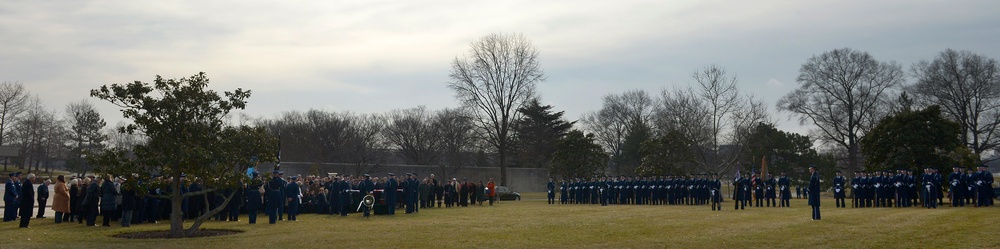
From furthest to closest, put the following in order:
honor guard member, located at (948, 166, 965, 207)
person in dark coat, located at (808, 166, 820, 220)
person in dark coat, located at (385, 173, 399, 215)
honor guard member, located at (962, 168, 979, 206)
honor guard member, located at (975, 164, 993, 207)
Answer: honor guard member, located at (948, 166, 965, 207) → honor guard member, located at (962, 168, 979, 206) → honor guard member, located at (975, 164, 993, 207) → person in dark coat, located at (385, 173, 399, 215) → person in dark coat, located at (808, 166, 820, 220)

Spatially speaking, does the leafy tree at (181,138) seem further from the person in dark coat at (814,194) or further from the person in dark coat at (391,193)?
the person in dark coat at (814,194)

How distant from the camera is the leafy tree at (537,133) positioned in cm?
6931

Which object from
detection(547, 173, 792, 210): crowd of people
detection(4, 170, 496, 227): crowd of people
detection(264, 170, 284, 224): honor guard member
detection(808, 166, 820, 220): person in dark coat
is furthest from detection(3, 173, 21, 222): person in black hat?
detection(547, 173, 792, 210): crowd of people

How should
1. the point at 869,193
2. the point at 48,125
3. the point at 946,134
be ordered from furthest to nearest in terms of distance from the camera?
the point at 48,125 < the point at 946,134 < the point at 869,193

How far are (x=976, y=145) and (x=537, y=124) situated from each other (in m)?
34.9

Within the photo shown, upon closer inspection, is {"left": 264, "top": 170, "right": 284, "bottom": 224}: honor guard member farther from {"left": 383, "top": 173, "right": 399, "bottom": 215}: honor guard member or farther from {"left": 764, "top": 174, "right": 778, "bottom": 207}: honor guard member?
{"left": 764, "top": 174, "right": 778, "bottom": 207}: honor guard member

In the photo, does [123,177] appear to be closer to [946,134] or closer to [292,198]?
[292,198]

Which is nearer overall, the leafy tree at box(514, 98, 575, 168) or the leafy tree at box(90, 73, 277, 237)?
the leafy tree at box(90, 73, 277, 237)

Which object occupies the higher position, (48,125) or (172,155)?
(48,125)

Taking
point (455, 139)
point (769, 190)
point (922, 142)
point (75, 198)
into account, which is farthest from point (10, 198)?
point (455, 139)

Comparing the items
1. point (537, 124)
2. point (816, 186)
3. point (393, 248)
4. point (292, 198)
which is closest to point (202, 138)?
point (393, 248)

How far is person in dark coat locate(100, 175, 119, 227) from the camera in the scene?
66.7 ft

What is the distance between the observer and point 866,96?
5019 centimetres

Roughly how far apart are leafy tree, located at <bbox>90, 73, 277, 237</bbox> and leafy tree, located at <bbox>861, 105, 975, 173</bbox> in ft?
85.0
